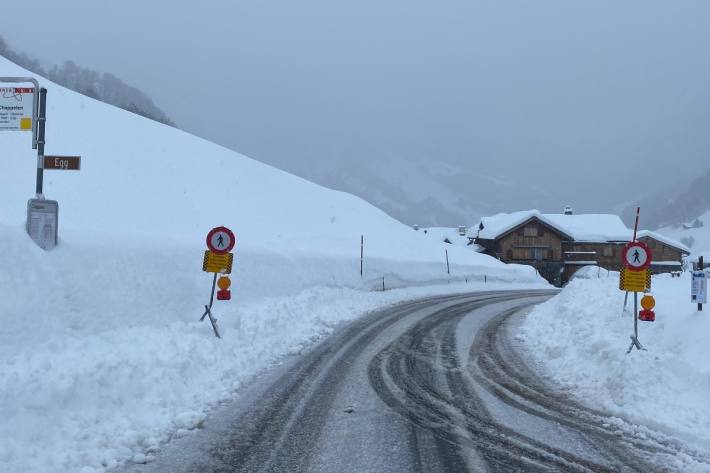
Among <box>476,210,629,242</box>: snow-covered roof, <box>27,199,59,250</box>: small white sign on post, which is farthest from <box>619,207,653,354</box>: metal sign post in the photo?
<box>476,210,629,242</box>: snow-covered roof

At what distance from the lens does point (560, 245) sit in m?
58.5

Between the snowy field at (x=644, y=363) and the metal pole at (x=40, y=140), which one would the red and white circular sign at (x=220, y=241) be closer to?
the metal pole at (x=40, y=140)

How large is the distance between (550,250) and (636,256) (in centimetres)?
5272

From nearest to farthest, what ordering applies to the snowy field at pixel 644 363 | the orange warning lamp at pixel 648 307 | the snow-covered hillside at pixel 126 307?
the snow-covered hillside at pixel 126 307
the snowy field at pixel 644 363
the orange warning lamp at pixel 648 307

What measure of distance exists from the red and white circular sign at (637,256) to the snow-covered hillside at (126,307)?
23.0ft

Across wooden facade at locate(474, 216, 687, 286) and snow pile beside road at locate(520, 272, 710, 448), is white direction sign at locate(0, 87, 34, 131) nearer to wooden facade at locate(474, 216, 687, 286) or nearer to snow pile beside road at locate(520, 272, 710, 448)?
snow pile beside road at locate(520, 272, 710, 448)

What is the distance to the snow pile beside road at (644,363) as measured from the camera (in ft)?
21.0

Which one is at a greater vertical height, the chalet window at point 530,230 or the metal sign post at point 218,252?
the chalet window at point 530,230

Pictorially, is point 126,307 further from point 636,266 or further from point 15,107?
point 636,266

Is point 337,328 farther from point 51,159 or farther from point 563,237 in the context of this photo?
point 563,237

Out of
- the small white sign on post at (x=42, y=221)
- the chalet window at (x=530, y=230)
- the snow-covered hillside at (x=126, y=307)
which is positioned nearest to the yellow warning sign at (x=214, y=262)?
the snow-covered hillside at (x=126, y=307)

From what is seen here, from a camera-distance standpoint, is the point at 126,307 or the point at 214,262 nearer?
the point at 126,307

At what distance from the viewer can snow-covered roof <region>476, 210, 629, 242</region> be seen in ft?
191

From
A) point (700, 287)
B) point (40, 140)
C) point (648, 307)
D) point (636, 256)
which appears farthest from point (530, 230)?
point (40, 140)
